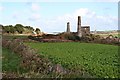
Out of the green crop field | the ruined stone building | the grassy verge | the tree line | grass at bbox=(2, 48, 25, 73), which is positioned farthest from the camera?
the tree line

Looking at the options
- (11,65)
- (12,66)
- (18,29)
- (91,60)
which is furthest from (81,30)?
(12,66)

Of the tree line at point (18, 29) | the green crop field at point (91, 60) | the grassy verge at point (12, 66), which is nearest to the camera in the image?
the grassy verge at point (12, 66)

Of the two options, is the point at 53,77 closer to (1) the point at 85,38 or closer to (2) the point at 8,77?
(2) the point at 8,77

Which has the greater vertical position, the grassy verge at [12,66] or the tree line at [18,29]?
the tree line at [18,29]

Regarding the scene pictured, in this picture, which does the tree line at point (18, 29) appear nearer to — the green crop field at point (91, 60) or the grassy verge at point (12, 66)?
the green crop field at point (91, 60)

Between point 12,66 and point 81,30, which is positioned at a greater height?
point 81,30

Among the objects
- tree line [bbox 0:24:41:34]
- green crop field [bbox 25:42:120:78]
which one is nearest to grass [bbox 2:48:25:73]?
green crop field [bbox 25:42:120:78]

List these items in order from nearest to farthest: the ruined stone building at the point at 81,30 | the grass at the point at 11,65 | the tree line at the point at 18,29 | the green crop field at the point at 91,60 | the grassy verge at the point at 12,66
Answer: the grassy verge at the point at 12,66, the grass at the point at 11,65, the green crop field at the point at 91,60, the ruined stone building at the point at 81,30, the tree line at the point at 18,29

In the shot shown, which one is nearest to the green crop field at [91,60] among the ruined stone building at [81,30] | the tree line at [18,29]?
the ruined stone building at [81,30]

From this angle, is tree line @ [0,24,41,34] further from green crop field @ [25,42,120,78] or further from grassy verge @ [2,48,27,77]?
grassy verge @ [2,48,27,77]

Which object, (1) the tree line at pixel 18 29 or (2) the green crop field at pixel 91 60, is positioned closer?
(2) the green crop field at pixel 91 60

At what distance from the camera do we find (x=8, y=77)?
390 inches

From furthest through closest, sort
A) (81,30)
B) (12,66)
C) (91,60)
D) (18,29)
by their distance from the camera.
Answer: (18,29)
(81,30)
(91,60)
(12,66)

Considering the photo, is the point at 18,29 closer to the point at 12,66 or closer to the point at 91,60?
the point at 91,60
